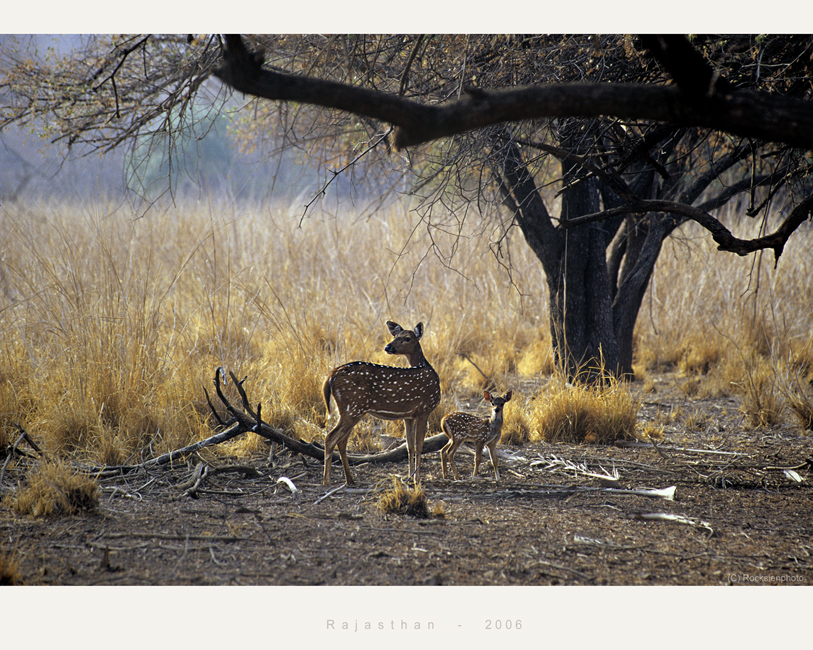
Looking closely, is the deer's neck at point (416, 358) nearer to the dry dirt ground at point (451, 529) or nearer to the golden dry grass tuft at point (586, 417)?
the dry dirt ground at point (451, 529)

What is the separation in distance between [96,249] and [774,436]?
19.6ft

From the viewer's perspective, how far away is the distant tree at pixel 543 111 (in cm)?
197

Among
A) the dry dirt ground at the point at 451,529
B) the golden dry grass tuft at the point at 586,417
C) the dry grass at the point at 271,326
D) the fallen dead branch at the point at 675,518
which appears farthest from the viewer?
the golden dry grass tuft at the point at 586,417

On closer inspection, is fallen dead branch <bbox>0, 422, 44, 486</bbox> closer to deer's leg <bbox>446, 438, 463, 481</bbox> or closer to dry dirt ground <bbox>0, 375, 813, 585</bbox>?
dry dirt ground <bbox>0, 375, 813, 585</bbox>

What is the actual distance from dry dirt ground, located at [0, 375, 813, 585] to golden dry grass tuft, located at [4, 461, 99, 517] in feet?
0.20

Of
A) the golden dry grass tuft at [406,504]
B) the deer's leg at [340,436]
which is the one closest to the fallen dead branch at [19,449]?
the deer's leg at [340,436]

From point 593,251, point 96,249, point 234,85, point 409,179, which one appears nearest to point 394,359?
point 409,179

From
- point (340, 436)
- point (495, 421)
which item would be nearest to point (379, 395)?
point (340, 436)

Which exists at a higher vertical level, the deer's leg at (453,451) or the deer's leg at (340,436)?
the deer's leg at (340,436)

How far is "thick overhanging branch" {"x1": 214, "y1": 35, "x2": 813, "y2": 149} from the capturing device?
186 cm

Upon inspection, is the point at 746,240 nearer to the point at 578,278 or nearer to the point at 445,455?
the point at 445,455

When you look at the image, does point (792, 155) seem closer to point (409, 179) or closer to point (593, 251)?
point (593, 251)

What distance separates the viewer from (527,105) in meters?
1.96

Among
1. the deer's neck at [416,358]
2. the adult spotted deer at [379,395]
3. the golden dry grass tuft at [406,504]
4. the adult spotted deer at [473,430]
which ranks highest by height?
the deer's neck at [416,358]
